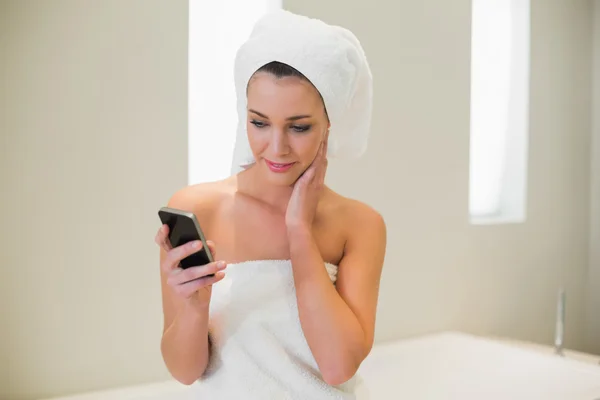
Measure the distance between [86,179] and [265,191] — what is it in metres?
0.80

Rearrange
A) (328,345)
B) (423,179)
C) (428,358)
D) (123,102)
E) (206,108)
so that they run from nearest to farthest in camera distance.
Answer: (328,345)
(123,102)
(206,108)
(428,358)
(423,179)

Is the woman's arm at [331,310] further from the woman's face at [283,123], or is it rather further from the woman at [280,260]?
the woman's face at [283,123]

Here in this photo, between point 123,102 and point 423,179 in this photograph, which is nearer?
point 123,102

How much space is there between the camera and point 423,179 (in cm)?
273

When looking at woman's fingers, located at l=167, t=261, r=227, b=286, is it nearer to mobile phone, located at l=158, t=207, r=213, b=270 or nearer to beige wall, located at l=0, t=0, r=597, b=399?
mobile phone, located at l=158, t=207, r=213, b=270

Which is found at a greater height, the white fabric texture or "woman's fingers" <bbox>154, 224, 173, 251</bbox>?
"woman's fingers" <bbox>154, 224, 173, 251</bbox>

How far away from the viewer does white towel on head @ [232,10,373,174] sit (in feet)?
3.40

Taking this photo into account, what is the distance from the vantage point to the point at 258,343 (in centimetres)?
111

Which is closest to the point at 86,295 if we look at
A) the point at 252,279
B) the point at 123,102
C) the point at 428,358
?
the point at 123,102

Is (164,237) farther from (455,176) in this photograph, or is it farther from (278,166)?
(455,176)

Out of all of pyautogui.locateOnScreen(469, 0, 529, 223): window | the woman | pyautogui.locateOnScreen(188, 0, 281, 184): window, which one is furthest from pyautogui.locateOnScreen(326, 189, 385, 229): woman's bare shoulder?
pyautogui.locateOnScreen(469, 0, 529, 223): window

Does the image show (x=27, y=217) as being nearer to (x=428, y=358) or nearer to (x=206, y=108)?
(x=206, y=108)

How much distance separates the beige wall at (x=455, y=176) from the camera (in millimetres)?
2570

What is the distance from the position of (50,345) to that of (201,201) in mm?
887
